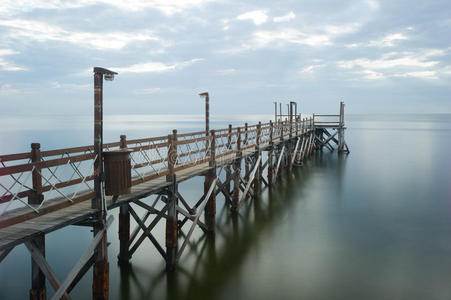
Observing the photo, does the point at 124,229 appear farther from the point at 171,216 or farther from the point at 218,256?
the point at 218,256

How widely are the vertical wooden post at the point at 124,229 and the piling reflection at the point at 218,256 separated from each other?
374 millimetres

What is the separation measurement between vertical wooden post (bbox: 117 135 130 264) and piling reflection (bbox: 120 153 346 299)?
1.23ft

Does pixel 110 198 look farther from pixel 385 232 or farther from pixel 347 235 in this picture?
pixel 385 232

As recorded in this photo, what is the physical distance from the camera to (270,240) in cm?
1353

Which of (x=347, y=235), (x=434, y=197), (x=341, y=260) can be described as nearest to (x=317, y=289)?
(x=341, y=260)

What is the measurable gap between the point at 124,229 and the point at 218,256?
3212 millimetres

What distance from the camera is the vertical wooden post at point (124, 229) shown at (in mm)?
9727

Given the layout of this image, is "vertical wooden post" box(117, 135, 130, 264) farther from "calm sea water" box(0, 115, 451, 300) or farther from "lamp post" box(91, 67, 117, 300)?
"lamp post" box(91, 67, 117, 300)

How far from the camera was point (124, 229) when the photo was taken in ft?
33.2

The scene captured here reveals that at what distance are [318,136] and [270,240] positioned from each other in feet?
109

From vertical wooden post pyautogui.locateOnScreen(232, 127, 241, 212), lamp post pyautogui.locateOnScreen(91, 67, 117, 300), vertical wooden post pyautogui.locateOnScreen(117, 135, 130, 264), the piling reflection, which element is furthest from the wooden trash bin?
vertical wooden post pyautogui.locateOnScreen(232, 127, 241, 212)

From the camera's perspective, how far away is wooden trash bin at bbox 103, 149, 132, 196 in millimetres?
7230

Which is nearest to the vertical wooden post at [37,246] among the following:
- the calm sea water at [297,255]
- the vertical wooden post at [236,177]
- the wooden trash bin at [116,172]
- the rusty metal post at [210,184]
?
the wooden trash bin at [116,172]

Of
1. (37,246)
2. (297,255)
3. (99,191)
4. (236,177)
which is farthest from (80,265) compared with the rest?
(236,177)
